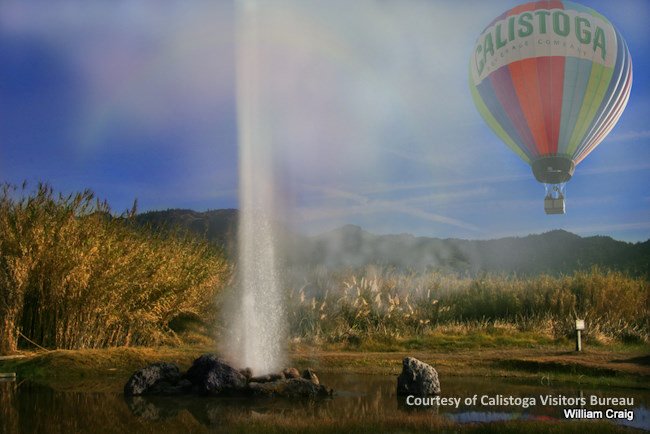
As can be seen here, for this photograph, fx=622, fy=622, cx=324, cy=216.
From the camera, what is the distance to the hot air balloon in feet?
106

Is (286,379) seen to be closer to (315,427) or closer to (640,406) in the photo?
(315,427)

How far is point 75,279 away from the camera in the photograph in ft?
54.5

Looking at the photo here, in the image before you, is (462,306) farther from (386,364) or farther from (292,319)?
(386,364)

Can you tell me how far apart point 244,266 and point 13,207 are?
279 inches

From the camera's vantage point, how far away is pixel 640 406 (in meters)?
11.1

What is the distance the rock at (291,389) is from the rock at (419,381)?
1535mm

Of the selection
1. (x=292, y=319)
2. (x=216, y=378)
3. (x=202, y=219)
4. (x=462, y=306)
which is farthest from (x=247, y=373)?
(x=202, y=219)

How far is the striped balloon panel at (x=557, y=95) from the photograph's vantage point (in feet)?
106

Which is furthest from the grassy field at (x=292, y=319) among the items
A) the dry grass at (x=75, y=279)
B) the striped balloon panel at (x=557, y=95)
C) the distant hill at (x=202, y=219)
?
the distant hill at (x=202, y=219)

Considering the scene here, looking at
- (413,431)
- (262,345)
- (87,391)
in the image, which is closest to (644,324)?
(262,345)

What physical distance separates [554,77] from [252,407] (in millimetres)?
27179

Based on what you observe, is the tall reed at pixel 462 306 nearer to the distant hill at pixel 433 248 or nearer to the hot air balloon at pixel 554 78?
the hot air balloon at pixel 554 78

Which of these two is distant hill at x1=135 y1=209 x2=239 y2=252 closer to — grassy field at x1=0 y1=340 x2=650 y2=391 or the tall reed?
the tall reed

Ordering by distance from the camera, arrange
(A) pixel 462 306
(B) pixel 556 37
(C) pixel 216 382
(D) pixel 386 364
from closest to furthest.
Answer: (C) pixel 216 382 → (D) pixel 386 364 → (A) pixel 462 306 → (B) pixel 556 37
